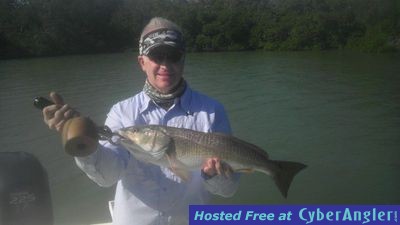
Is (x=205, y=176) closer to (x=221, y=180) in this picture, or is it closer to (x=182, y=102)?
(x=221, y=180)

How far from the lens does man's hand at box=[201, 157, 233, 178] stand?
9.36ft

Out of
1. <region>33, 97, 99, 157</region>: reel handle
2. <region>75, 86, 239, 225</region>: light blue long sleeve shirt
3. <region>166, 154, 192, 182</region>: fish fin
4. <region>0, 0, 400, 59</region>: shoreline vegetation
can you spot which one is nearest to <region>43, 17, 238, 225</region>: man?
<region>75, 86, 239, 225</region>: light blue long sleeve shirt

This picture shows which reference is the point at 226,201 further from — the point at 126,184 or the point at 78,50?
the point at 78,50

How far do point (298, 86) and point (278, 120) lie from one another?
7.96 meters

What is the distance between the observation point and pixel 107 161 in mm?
2803

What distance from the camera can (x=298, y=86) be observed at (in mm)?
23156

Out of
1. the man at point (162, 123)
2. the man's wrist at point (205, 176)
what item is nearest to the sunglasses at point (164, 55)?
the man at point (162, 123)

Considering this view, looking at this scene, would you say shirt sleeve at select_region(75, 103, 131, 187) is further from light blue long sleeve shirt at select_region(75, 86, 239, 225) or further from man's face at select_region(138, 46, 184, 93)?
man's face at select_region(138, 46, 184, 93)

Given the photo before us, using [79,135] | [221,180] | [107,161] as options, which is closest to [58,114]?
[79,135]

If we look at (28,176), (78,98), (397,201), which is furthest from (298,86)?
(28,176)

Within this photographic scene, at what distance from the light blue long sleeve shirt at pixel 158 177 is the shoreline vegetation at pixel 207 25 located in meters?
51.3

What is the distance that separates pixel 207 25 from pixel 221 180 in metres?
68.6

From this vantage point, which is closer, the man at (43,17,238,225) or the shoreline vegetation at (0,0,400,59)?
the man at (43,17,238,225)

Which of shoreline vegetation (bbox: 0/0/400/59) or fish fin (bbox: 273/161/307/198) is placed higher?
shoreline vegetation (bbox: 0/0/400/59)
